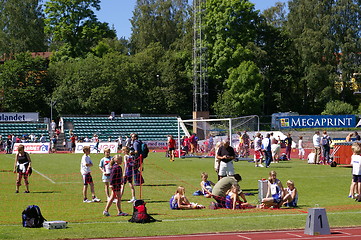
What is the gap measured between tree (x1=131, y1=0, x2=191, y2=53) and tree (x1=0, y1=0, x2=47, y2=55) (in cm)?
1497

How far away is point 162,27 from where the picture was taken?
87.2 meters

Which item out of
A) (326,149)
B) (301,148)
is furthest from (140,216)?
(301,148)

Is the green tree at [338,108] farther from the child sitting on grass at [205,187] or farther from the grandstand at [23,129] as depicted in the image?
the child sitting on grass at [205,187]

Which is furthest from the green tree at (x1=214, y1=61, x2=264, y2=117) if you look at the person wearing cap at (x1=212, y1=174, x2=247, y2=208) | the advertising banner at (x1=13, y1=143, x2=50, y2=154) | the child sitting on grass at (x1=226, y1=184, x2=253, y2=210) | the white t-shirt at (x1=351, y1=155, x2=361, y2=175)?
the child sitting on grass at (x1=226, y1=184, x2=253, y2=210)

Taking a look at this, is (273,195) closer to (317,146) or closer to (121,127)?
(317,146)

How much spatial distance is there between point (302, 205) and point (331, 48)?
2069 inches

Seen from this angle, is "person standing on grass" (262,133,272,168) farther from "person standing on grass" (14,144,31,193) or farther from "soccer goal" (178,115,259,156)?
"person standing on grass" (14,144,31,193)

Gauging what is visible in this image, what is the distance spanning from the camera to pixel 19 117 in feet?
199

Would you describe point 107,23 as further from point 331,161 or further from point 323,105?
point 331,161

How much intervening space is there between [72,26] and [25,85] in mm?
13520

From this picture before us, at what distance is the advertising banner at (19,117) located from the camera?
198 feet

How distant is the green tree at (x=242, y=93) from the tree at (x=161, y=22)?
18704 millimetres

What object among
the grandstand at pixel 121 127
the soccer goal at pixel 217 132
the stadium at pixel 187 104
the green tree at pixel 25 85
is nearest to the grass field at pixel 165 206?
the stadium at pixel 187 104

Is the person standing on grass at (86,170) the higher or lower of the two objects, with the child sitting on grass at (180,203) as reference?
higher
